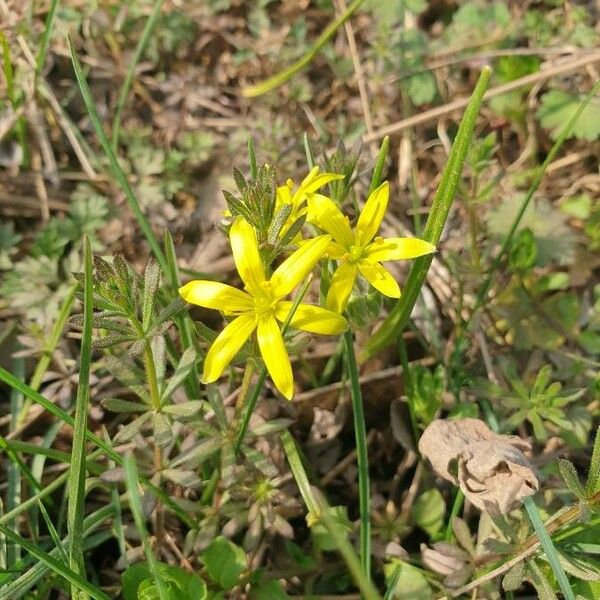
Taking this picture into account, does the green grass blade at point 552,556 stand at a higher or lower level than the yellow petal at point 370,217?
lower

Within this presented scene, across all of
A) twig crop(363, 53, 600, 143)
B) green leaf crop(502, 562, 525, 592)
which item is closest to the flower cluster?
green leaf crop(502, 562, 525, 592)

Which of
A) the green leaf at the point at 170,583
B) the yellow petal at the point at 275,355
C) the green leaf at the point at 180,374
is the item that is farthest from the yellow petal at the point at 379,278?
the green leaf at the point at 170,583

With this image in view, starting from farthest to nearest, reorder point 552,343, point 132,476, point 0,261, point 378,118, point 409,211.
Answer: point 378,118
point 409,211
point 0,261
point 552,343
point 132,476

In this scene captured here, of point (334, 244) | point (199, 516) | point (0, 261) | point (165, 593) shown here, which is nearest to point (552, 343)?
point (334, 244)

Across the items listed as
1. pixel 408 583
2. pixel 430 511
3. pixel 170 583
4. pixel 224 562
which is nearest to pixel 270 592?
pixel 224 562

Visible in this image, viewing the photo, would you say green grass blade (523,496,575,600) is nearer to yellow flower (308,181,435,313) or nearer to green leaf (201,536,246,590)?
yellow flower (308,181,435,313)

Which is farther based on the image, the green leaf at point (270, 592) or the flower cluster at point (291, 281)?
the green leaf at point (270, 592)

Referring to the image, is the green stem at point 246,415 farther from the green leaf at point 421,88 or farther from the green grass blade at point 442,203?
the green leaf at point 421,88

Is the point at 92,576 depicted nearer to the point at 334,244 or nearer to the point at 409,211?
the point at 334,244
